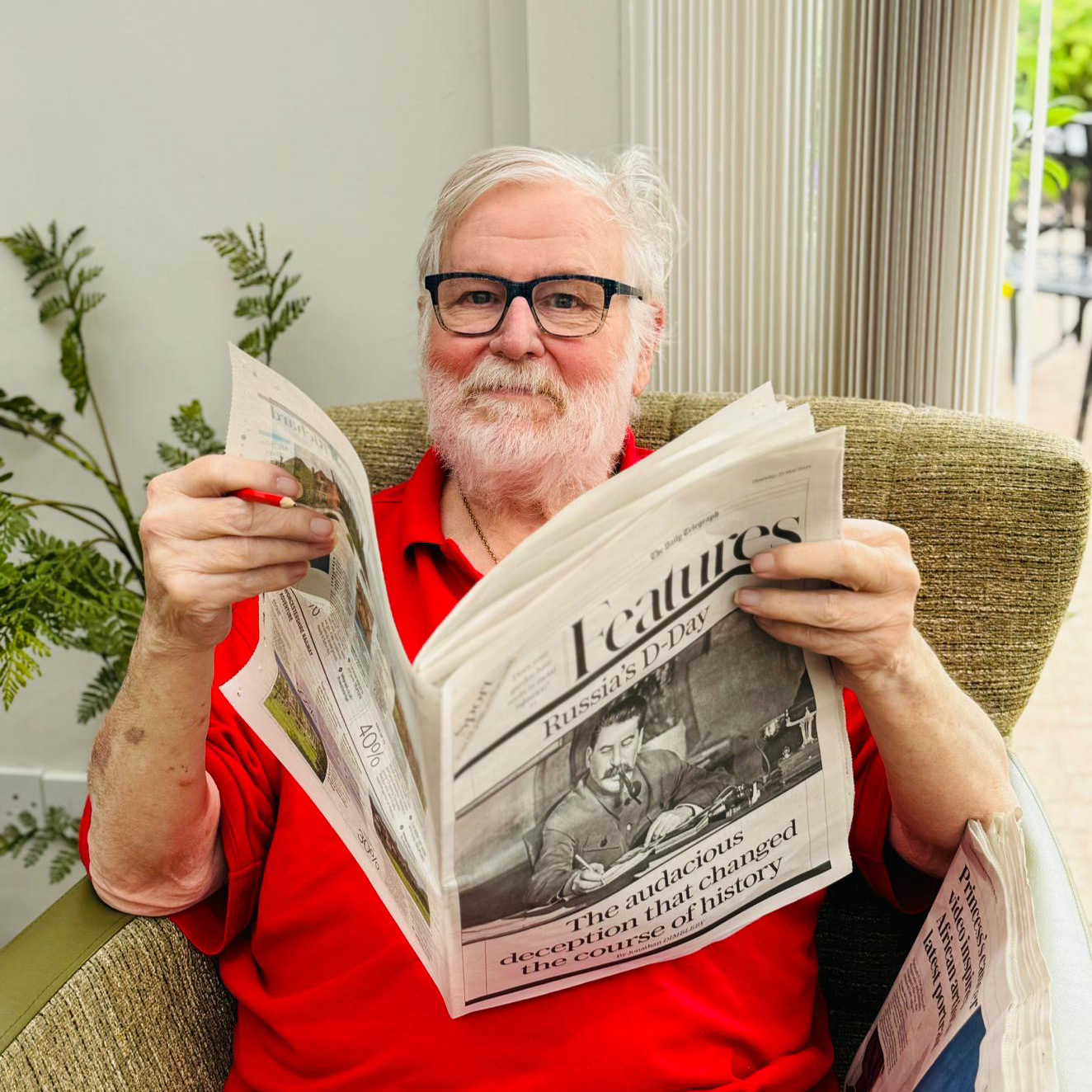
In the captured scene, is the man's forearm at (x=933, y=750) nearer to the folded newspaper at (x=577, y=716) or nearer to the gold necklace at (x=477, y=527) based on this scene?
the folded newspaper at (x=577, y=716)

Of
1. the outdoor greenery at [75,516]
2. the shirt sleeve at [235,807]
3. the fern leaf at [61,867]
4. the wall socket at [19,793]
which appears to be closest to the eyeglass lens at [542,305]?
the shirt sleeve at [235,807]

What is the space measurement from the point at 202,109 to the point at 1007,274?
57.9 inches

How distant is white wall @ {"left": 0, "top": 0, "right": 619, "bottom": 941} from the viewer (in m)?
1.64

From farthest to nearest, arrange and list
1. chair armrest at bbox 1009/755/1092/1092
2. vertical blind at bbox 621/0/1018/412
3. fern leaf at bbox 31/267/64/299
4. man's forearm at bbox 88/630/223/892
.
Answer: fern leaf at bbox 31/267/64/299, vertical blind at bbox 621/0/1018/412, man's forearm at bbox 88/630/223/892, chair armrest at bbox 1009/755/1092/1092

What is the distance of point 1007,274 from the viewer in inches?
82.6

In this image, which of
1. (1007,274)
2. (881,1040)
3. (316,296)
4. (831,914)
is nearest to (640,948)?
(881,1040)

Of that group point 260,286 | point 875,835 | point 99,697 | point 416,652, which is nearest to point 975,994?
point 875,835

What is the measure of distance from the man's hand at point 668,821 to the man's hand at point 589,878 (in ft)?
0.13

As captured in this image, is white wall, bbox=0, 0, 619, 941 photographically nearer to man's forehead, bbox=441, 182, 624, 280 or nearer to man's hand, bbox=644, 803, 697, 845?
man's forehead, bbox=441, 182, 624, 280

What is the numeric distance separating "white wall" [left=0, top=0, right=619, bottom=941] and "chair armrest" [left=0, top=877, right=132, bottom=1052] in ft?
3.42

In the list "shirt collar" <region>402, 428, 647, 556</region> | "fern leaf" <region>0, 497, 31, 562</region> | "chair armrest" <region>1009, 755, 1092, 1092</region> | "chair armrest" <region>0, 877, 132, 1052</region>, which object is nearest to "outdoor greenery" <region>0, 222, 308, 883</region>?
"fern leaf" <region>0, 497, 31, 562</region>

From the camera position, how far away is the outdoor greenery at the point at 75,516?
4.35 feet

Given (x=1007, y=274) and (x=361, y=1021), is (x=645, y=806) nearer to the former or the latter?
(x=361, y=1021)

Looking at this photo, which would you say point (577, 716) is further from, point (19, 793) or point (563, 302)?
point (19, 793)
